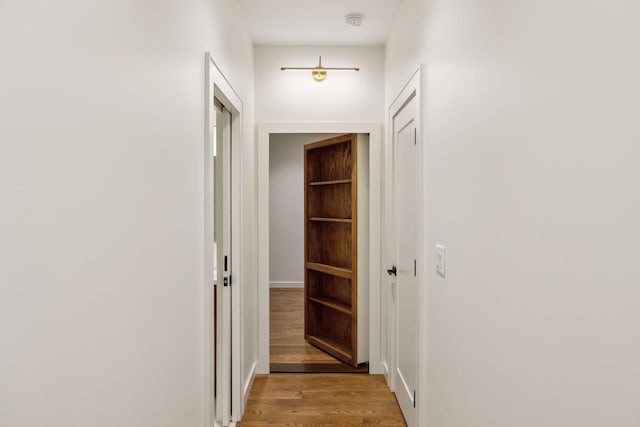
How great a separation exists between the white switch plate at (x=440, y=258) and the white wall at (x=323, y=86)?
6.31 feet

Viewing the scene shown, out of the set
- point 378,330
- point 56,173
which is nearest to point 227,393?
point 378,330

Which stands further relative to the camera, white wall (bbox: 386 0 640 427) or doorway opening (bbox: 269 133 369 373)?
doorway opening (bbox: 269 133 369 373)

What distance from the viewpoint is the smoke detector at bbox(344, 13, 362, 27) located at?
3.03 m

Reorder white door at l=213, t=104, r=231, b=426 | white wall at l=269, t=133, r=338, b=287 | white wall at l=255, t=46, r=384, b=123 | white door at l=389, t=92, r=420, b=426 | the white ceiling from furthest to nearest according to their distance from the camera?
white wall at l=269, t=133, r=338, b=287, white wall at l=255, t=46, r=384, b=123, the white ceiling, white door at l=213, t=104, r=231, b=426, white door at l=389, t=92, r=420, b=426

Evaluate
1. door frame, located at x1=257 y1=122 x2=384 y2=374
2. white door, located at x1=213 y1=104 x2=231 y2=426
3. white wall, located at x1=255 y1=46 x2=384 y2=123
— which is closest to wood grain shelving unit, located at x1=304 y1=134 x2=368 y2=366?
door frame, located at x1=257 y1=122 x2=384 y2=374

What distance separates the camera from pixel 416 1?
2449mm

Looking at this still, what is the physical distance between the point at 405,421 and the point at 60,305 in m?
2.50

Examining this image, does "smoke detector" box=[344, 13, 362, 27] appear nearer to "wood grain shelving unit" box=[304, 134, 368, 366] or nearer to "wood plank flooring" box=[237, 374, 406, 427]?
"wood grain shelving unit" box=[304, 134, 368, 366]

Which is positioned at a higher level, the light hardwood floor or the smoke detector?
the smoke detector

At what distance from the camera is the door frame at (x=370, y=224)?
3.59 m

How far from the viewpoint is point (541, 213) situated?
104 cm

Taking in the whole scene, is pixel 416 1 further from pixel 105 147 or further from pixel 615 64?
pixel 105 147

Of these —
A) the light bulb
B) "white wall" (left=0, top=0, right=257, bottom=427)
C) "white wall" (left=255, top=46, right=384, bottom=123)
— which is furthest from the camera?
"white wall" (left=255, top=46, right=384, bottom=123)

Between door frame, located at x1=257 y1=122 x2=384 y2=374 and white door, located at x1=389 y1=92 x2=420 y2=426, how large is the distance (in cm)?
36
